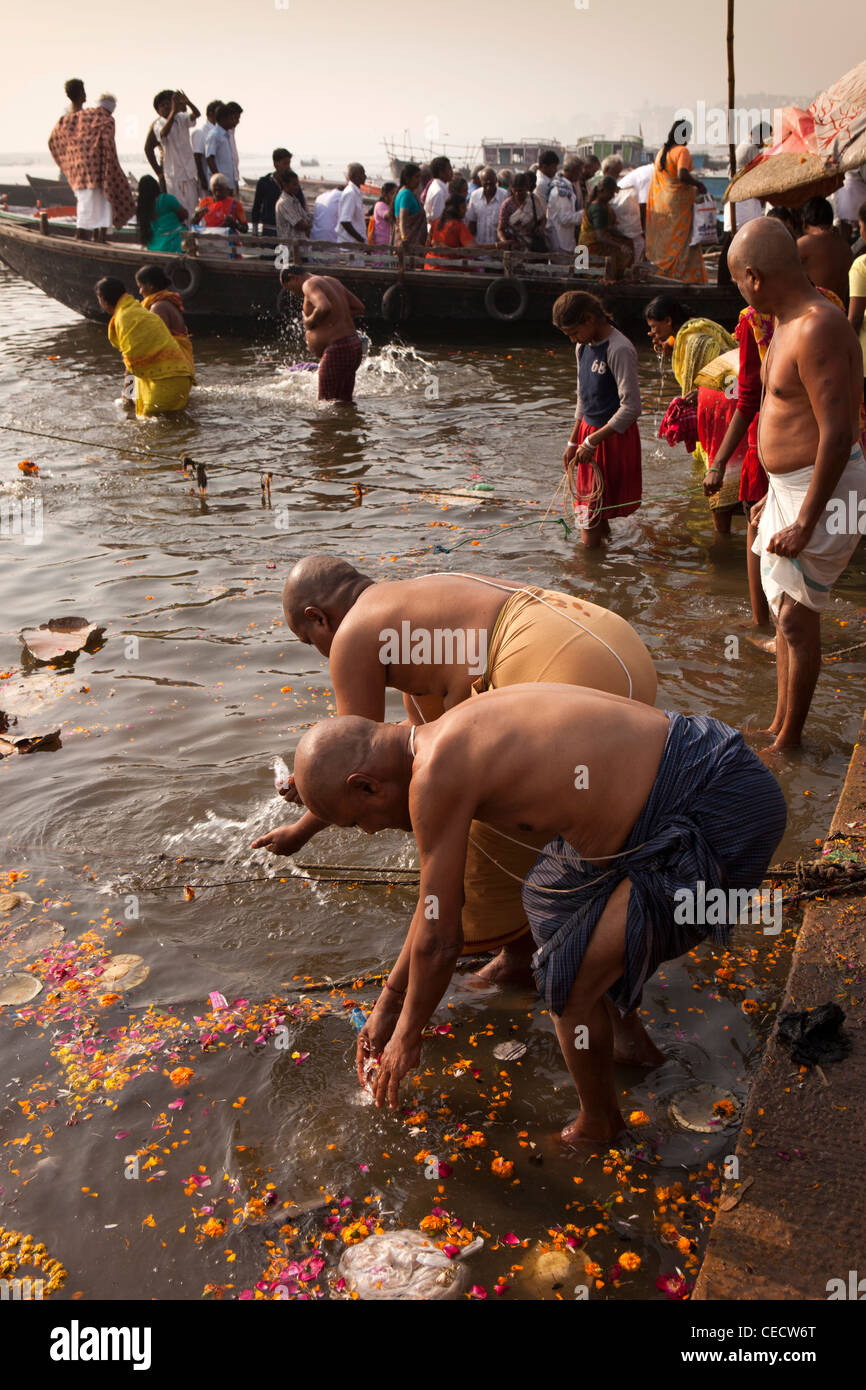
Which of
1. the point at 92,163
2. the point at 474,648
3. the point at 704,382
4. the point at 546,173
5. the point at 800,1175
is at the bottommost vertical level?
the point at 800,1175

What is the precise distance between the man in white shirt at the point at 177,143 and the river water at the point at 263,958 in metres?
8.77

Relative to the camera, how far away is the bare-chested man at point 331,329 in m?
11.1

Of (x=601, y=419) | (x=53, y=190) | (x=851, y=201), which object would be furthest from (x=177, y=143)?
(x=53, y=190)

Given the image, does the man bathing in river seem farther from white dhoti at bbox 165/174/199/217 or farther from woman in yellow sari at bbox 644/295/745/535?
white dhoti at bbox 165/174/199/217

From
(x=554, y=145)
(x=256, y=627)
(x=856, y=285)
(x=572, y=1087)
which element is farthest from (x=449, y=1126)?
(x=554, y=145)

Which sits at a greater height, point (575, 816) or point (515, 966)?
point (575, 816)

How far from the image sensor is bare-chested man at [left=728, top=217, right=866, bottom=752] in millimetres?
4172

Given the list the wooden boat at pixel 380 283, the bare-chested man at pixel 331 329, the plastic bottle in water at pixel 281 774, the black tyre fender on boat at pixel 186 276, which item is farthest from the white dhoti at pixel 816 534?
the black tyre fender on boat at pixel 186 276

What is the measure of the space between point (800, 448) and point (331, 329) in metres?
7.90

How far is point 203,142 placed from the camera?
52.9ft

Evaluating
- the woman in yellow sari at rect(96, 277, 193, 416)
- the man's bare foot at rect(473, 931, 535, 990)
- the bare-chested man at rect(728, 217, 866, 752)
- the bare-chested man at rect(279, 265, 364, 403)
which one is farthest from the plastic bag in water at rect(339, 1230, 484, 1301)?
the bare-chested man at rect(279, 265, 364, 403)

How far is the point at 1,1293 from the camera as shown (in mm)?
2676

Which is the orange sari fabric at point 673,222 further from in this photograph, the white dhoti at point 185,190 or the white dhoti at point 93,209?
the white dhoti at point 93,209

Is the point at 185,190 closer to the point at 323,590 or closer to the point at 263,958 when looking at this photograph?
the point at 323,590
